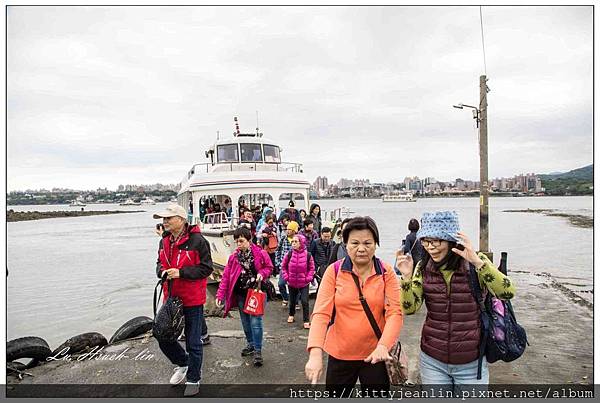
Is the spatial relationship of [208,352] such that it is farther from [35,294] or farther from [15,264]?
[15,264]

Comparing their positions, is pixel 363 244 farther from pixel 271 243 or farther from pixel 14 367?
pixel 271 243

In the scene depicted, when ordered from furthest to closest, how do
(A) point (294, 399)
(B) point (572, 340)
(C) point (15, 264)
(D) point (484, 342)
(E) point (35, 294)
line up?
1. (C) point (15, 264)
2. (E) point (35, 294)
3. (B) point (572, 340)
4. (A) point (294, 399)
5. (D) point (484, 342)

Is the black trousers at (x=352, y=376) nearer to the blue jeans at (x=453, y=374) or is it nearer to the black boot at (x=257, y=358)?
the blue jeans at (x=453, y=374)

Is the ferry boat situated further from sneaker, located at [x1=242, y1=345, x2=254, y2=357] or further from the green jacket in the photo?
the green jacket

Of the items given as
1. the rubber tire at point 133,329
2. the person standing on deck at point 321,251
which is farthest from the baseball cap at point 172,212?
the rubber tire at point 133,329

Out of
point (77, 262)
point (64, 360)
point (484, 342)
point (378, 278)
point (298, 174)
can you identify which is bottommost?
point (77, 262)

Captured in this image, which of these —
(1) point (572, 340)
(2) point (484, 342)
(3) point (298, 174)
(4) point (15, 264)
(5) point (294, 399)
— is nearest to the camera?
(2) point (484, 342)

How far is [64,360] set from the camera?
5230mm

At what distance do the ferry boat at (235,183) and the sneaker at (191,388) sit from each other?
23.6ft

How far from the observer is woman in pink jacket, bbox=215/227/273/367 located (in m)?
4.84

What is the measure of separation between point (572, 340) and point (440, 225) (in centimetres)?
481

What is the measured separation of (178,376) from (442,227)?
3.12 metres

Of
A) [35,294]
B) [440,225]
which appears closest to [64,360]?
[440,225]

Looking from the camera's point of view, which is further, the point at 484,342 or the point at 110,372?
the point at 110,372
